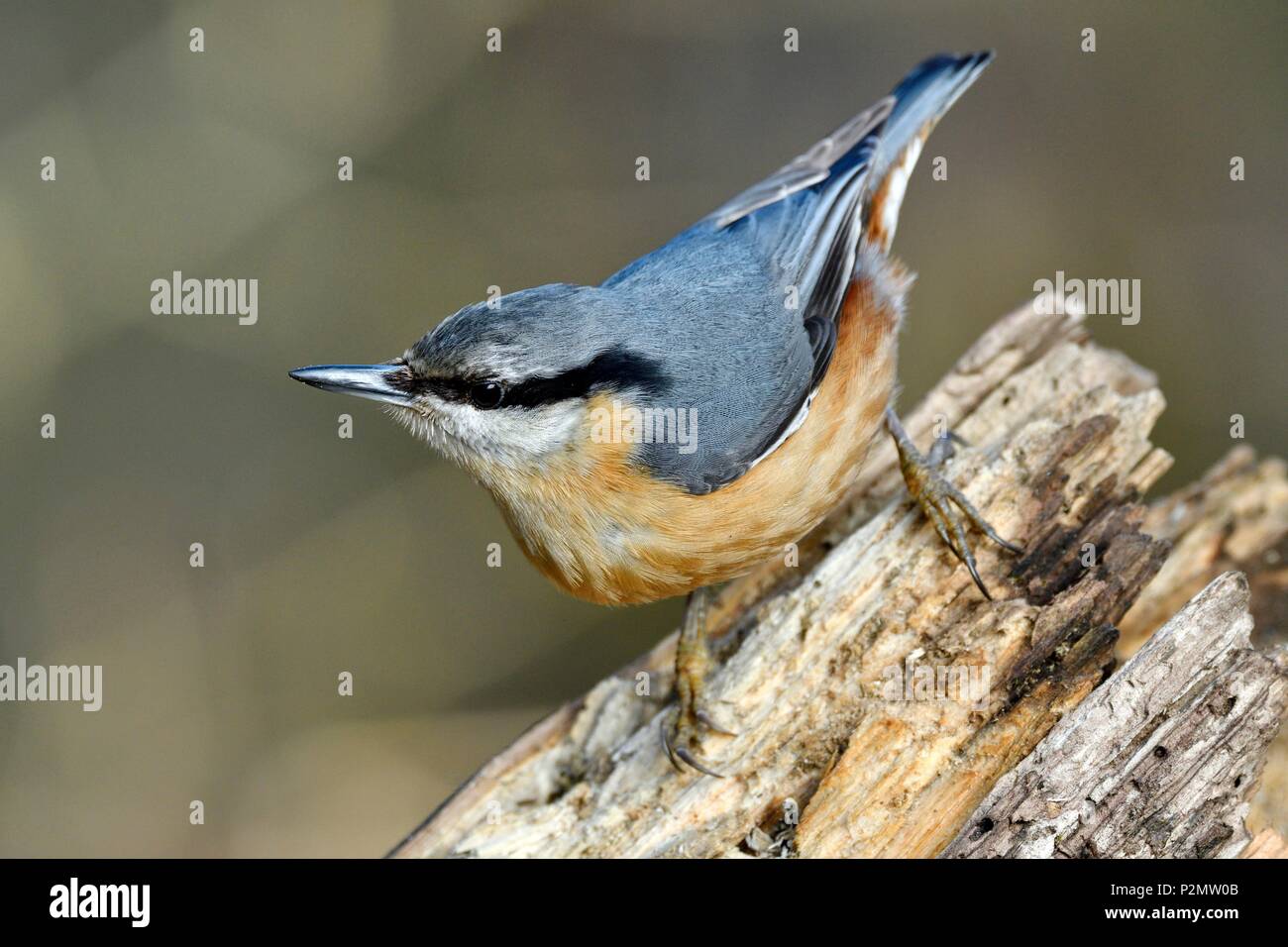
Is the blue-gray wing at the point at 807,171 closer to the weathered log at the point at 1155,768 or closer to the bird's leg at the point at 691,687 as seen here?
the bird's leg at the point at 691,687

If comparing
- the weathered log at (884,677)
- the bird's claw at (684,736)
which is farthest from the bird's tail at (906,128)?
the bird's claw at (684,736)

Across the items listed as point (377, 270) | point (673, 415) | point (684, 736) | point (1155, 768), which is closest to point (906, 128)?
point (673, 415)

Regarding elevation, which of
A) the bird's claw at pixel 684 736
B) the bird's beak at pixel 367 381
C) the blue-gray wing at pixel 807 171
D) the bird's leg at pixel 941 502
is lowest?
the bird's claw at pixel 684 736

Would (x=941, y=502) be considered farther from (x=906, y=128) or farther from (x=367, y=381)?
(x=367, y=381)

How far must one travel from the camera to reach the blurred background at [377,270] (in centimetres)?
503

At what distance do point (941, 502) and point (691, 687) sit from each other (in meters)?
0.91

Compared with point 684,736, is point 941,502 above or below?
above

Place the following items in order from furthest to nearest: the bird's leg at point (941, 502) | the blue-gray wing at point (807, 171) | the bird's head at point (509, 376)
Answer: the blue-gray wing at point (807, 171) < the bird's leg at point (941, 502) < the bird's head at point (509, 376)

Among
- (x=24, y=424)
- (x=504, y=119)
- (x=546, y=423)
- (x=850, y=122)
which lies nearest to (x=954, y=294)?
(x=850, y=122)

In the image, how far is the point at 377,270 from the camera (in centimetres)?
556

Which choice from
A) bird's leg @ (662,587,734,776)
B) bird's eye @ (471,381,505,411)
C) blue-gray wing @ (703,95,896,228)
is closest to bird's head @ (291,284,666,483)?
bird's eye @ (471,381,505,411)

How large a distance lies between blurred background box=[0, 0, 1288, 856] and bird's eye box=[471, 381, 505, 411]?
223 cm

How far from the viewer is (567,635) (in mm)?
5199

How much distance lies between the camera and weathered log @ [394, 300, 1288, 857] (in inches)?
118
